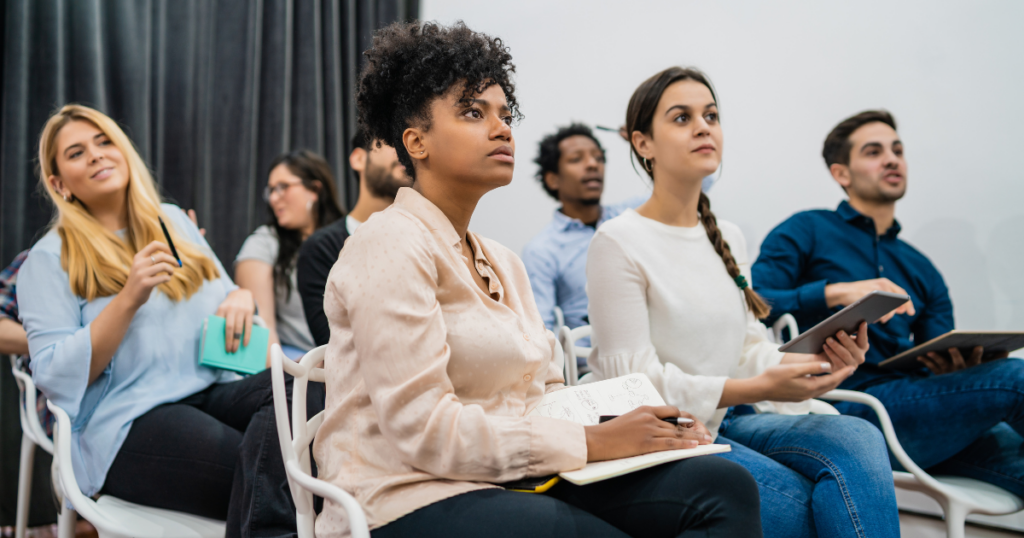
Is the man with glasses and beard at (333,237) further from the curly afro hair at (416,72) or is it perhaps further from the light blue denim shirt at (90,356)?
the curly afro hair at (416,72)

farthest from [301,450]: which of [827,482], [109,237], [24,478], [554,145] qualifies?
[554,145]

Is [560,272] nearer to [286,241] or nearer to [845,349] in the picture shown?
[286,241]

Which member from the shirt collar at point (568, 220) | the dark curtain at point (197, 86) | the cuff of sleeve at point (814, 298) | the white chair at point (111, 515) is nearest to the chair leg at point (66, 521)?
the white chair at point (111, 515)

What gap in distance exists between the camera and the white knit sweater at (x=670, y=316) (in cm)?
134

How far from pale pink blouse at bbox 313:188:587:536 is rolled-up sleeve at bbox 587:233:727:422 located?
15.1 inches

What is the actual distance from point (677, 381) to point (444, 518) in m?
0.64

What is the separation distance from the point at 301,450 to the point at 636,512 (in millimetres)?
536

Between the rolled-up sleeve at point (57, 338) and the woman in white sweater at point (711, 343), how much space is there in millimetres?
1114

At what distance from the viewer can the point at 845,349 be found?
1253 mm

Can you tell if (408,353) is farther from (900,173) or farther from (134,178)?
(900,173)

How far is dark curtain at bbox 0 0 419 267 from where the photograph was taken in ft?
7.67

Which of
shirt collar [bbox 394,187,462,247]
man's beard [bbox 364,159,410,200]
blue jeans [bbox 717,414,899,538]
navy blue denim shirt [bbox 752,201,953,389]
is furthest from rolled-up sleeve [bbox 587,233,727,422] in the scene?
man's beard [bbox 364,159,410,200]

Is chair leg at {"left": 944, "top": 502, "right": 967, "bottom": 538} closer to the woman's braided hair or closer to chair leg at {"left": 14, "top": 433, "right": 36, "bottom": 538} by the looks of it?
the woman's braided hair

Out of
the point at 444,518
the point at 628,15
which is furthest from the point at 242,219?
the point at 444,518
